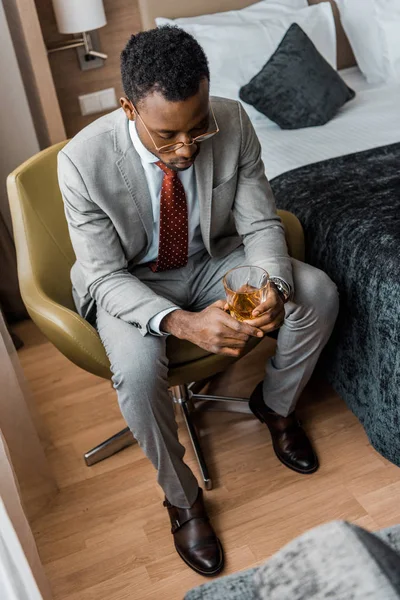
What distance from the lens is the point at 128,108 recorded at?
1.56 meters

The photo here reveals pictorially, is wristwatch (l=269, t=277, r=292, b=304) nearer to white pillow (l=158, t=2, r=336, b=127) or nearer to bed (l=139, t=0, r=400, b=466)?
bed (l=139, t=0, r=400, b=466)

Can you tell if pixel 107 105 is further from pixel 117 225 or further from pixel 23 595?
pixel 23 595

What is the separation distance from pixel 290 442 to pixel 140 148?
35.2 inches

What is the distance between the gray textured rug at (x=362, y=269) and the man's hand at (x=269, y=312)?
29 centimetres

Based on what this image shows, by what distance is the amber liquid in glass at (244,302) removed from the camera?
153cm

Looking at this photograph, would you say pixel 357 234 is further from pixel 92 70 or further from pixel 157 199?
pixel 92 70

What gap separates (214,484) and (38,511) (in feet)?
1.59

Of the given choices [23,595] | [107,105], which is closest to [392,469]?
[23,595]

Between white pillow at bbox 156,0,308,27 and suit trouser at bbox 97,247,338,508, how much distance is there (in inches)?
49.4

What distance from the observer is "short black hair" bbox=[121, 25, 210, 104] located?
1418 millimetres

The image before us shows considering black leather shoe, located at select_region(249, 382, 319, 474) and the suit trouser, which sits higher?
the suit trouser

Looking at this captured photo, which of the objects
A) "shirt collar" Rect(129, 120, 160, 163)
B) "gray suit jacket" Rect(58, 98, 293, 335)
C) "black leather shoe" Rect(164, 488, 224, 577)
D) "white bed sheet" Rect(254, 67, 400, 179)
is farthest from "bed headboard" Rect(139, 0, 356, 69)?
"black leather shoe" Rect(164, 488, 224, 577)

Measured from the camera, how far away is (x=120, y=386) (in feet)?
5.18

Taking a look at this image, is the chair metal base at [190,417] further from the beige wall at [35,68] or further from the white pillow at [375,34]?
the white pillow at [375,34]
